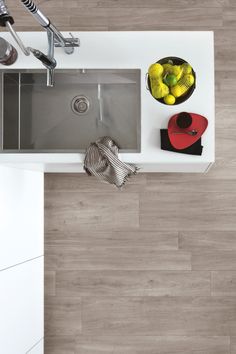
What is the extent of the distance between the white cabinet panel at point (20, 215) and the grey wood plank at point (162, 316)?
1.63 feet

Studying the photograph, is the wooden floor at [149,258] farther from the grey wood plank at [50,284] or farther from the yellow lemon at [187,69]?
the yellow lemon at [187,69]

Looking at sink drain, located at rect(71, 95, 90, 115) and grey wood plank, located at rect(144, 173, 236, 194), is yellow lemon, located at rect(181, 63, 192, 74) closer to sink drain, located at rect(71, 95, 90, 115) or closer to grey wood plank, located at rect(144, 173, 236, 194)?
sink drain, located at rect(71, 95, 90, 115)

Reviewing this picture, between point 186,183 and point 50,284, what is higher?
point 186,183

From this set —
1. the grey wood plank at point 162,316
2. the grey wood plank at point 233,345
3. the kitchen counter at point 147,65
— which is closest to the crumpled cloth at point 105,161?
the kitchen counter at point 147,65

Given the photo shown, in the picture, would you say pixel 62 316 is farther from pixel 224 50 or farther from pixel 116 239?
pixel 224 50

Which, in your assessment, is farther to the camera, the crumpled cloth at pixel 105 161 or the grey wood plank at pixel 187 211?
the grey wood plank at pixel 187 211

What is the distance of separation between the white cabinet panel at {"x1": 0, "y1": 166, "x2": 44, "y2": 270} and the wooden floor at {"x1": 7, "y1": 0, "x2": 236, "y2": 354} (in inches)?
6.1

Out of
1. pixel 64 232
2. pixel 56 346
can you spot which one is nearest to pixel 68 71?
pixel 64 232

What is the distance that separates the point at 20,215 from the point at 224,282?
1.18 m

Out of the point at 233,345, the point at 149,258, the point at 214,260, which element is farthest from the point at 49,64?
the point at 233,345

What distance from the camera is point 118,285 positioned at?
2318mm

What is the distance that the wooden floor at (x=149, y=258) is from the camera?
2.30 meters

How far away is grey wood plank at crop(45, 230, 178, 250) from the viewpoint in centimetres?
231

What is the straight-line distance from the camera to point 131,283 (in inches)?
91.1
